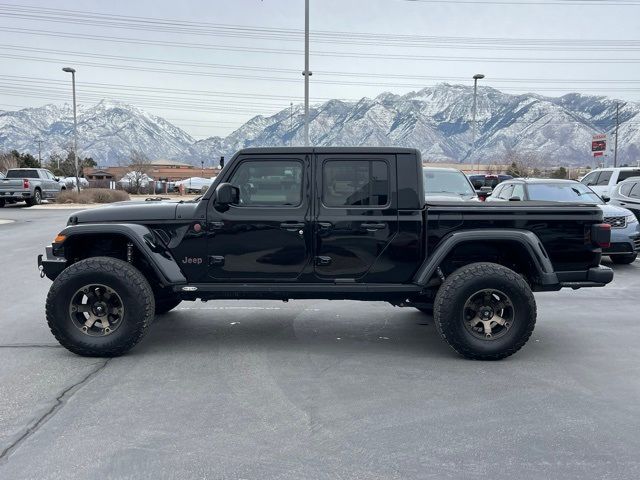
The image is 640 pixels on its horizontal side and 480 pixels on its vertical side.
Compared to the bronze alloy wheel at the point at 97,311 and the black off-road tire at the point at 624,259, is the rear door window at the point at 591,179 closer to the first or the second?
the black off-road tire at the point at 624,259

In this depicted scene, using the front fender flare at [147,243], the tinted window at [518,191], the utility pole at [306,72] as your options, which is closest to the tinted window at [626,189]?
the tinted window at [518,191]

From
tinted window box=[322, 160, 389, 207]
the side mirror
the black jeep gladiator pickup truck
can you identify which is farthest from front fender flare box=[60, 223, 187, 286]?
tinted window box=[322, 160, 389, 207]

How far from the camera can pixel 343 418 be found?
4102mm

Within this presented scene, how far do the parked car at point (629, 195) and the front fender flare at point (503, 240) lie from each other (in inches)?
340

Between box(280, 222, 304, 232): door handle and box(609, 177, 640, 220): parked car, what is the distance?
394 inches

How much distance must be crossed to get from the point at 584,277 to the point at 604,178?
42.7 ft

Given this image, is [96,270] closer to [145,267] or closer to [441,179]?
[145,267]

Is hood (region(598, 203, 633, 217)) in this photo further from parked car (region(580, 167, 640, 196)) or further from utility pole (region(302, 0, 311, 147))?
utility pole (region(302, 0, 311, 147))

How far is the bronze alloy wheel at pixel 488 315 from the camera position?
5.40m

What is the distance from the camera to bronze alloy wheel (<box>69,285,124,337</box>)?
5.47 meters

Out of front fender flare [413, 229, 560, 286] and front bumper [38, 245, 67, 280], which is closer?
front fender flare [413, 229, 560, 286]

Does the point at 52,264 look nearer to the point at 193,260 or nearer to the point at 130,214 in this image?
the point at 130,214

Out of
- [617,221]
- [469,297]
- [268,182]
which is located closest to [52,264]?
[268,182]

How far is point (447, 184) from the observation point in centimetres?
1202
